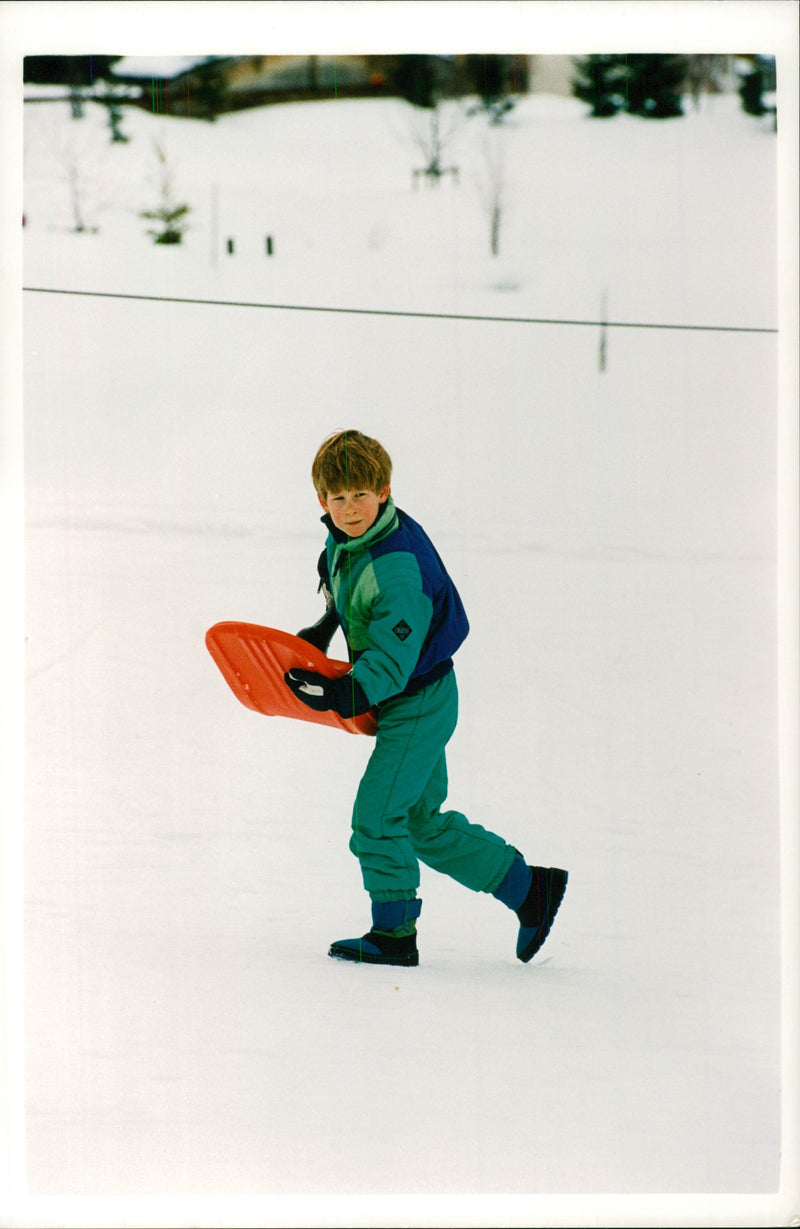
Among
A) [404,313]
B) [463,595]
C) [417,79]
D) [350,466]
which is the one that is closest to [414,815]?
[463,595]

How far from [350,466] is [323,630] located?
0.92 ft

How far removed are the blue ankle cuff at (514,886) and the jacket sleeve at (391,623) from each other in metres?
0.39

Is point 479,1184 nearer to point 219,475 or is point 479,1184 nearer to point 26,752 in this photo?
point 26,752

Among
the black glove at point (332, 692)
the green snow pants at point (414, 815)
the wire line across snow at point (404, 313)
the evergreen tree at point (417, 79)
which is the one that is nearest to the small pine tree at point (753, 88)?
the wire line across snow at point (404, 313)

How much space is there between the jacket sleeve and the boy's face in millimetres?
65

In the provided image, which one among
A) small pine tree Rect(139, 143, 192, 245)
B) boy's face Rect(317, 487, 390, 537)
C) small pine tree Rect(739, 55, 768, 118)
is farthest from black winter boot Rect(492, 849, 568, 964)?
small pine tree Rect(739, 55, 768, 118)

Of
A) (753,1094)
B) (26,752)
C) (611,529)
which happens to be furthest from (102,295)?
(753,1094)

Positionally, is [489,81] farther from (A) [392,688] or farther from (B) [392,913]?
(B) [392,913]

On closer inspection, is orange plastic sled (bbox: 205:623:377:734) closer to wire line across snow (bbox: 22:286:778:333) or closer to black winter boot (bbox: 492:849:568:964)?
black winter boot (bbox: 492:849:568:964)

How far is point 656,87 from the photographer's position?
7.45 feet

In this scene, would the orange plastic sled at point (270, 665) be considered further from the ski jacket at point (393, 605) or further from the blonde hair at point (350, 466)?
the blonde hair at point (350, 466)

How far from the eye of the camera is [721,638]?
2.31 m

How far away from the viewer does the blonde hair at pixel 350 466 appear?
80.0 inches

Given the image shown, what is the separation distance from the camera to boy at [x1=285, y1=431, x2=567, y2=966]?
6.51ft
